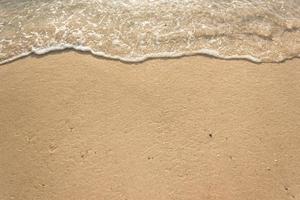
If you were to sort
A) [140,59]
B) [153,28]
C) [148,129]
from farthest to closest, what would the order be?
[153,28] < [140,59] < [148,129]

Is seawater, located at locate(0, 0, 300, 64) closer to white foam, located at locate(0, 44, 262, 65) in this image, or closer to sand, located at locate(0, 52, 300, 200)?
white foam, located at locate(0, 44, 262, 65)

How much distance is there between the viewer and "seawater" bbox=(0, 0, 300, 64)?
217 inches

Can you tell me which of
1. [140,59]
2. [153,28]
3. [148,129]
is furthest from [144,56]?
[148,129]

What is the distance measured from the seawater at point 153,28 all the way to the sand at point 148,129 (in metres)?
0.26

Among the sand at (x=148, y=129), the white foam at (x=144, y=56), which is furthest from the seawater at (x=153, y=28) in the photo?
the sand at (x=148, y=129)

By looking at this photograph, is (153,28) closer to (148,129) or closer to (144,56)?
(144,56)

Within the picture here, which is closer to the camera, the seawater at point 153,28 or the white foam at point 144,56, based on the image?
the white foam at point 144,56

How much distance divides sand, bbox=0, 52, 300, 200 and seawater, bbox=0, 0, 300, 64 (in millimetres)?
255

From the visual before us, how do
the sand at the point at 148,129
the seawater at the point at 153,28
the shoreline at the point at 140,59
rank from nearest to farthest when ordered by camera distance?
the sand at the point at 148,129, the shoreline at the point at 140,59, the seawater at the point at 153,28

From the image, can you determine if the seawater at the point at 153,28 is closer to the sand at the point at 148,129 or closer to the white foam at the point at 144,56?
the white foam at the point at 144,56

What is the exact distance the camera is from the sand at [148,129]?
414cm

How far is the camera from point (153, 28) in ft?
19.2

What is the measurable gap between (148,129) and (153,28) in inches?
71.0

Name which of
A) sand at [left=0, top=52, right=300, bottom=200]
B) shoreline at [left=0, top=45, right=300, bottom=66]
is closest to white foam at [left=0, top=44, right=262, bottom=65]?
shoreline at [left=0, top=45, right=300, bottom=66]
